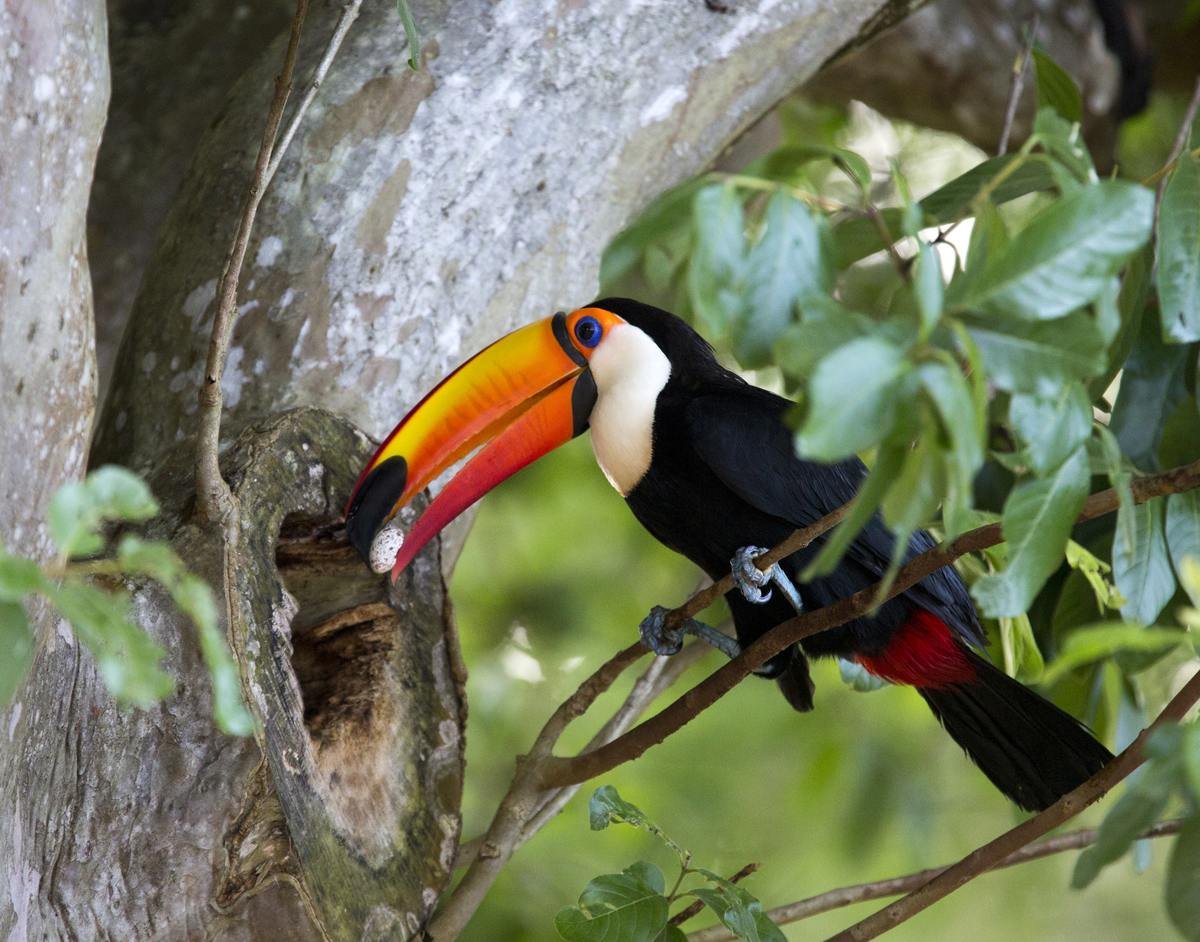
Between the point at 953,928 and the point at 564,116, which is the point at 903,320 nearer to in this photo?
the point at 564,116

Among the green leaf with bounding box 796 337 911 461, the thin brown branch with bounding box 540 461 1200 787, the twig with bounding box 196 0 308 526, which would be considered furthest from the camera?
the twig with bounding box 196 0 308 526

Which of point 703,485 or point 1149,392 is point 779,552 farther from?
point 1149,392

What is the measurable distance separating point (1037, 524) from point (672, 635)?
49.2 inches

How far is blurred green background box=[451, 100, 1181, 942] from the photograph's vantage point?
3.67 m

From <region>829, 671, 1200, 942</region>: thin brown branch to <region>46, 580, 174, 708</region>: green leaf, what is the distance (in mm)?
1184

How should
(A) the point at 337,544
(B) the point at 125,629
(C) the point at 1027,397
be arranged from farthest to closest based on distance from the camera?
1. (A) the point at 337,544
2. (C) the point at 1027,397
3. (B) the point at 125,629

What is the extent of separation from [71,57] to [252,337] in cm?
70

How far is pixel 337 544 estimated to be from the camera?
7.07ft

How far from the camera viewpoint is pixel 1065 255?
0.98 m

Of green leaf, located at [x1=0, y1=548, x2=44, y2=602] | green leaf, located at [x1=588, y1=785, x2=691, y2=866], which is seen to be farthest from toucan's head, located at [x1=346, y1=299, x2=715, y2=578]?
green leaf, located at [x1=0, y1=548, x2=44, y2=602]

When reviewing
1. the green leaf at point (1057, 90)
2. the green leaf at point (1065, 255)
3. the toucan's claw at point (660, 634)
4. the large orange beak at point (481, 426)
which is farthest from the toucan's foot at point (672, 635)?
the green leaf at point (1065, 255)

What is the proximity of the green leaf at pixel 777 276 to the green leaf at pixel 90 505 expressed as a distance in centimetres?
46

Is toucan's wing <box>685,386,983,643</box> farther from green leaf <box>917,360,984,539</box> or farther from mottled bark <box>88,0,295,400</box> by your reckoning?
mottled bark <box>88,0,295,400</box>

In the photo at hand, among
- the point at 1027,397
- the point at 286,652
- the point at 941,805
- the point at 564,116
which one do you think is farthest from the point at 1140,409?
the point at 941,805
